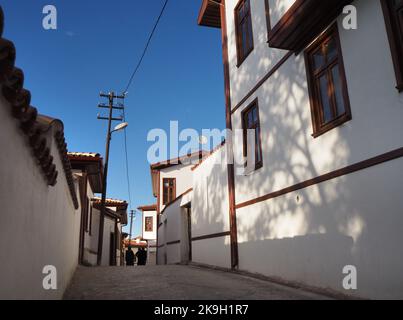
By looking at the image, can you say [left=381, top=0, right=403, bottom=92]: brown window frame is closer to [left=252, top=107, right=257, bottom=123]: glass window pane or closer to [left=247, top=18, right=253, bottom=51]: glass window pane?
[left=252, top=107, right=257, bottom=123]: glass window pane

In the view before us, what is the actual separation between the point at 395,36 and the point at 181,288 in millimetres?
5467

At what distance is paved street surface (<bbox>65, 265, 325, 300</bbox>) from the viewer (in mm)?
6094

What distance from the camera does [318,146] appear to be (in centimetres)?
646

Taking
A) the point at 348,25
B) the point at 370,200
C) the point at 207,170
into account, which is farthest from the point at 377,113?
the point at 207,170

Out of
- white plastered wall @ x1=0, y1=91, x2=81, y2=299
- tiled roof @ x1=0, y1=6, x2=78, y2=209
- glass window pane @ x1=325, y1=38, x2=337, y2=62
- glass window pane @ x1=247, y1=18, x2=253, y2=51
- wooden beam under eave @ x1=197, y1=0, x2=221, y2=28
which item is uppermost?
wooden beam under eave @ x1=197, y1=0, x2=221, y2=28

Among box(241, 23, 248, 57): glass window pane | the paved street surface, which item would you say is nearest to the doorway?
the paved street surface

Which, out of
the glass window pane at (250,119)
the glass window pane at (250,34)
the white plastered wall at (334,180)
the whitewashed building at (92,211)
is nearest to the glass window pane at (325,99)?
the white plastered wall at (334,180)

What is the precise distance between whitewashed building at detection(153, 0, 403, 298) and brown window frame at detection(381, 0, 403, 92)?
13 mm

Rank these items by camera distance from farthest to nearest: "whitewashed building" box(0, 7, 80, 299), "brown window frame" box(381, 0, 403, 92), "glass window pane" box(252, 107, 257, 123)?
1. "glass window pane" box(252, 107, 257, 123)
2. "brown window frame" box(381, 0, 403, 92)
3. "whitewashed building" box(0, 7, 80, 299)

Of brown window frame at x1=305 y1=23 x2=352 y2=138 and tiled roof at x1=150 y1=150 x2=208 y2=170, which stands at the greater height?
tiled roof at x1=150 y1=150 x2=208 y2=170

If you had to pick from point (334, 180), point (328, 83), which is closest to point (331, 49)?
point (328, 83)

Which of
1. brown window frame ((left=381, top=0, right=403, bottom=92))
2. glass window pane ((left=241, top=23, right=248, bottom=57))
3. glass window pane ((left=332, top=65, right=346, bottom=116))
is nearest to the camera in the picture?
brown window frame ((left=381, top=0, right=403, bottom=92))

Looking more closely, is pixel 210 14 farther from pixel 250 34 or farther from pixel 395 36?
pixel 395 36

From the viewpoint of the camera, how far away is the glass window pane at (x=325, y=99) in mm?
6416
